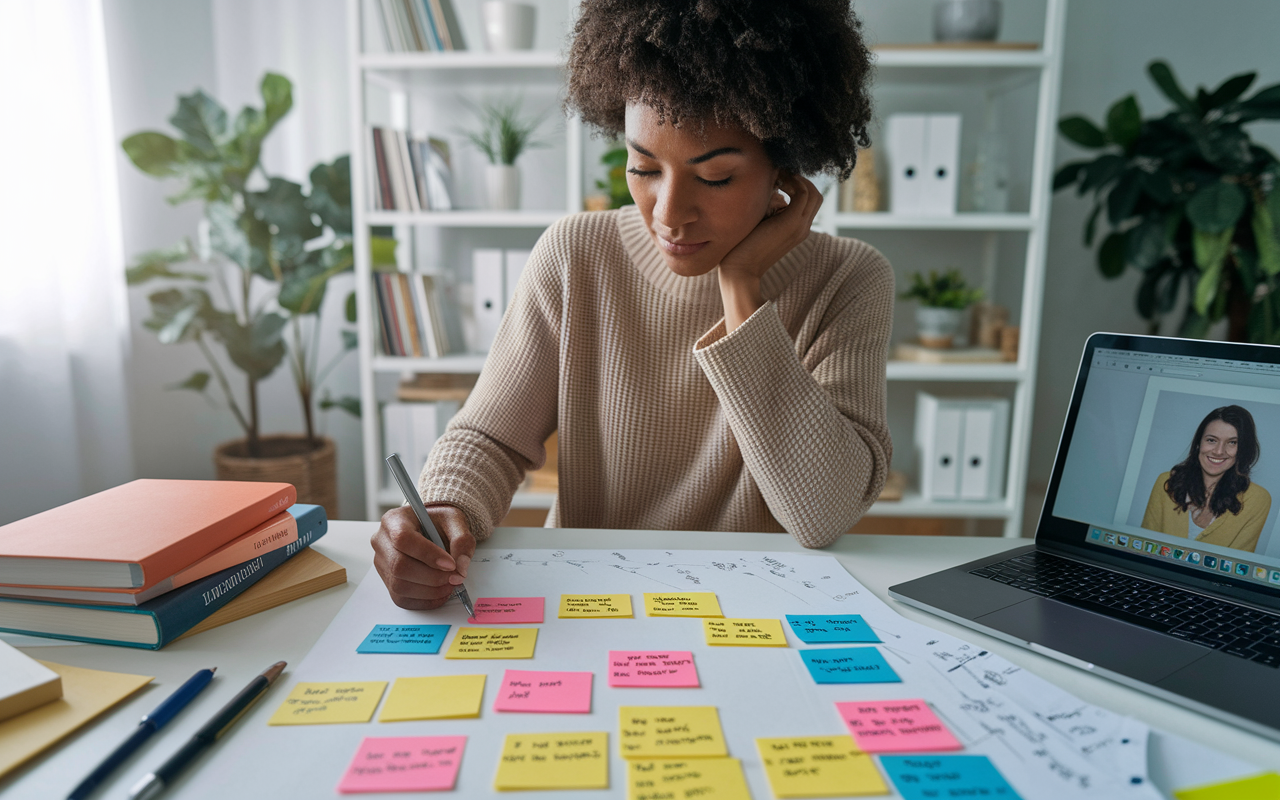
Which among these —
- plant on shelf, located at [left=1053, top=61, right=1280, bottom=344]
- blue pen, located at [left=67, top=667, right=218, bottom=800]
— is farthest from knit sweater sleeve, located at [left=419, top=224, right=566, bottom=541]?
plant on shelf, located at [left=1053, top=61, right=1280, bottom=344]

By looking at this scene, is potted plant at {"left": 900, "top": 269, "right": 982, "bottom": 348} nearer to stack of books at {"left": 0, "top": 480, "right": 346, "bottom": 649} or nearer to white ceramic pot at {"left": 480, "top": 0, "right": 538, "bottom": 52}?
white ceramic pot at {"left": 480, "top": 0, "right": 538, "bottom": 52}

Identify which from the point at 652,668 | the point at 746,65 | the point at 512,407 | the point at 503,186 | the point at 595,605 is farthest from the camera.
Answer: the point at 503,186

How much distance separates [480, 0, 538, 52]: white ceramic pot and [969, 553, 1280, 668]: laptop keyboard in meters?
1.71

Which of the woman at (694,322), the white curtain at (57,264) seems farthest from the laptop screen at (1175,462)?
the white curtain at (57,264)

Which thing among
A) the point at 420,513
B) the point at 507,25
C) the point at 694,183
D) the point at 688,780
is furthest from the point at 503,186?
the point at 688,780

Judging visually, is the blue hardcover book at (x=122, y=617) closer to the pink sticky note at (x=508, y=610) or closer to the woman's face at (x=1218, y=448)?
the pink sticky note at (x=508, y=610)

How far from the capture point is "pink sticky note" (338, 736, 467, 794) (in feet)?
1.37

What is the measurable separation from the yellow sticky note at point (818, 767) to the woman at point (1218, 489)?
406 mm

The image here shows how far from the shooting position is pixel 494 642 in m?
0.58

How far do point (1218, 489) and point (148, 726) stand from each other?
80cm

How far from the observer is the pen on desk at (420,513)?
0.63 metres

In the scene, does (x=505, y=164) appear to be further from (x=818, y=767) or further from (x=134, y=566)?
(x=818, y=767)

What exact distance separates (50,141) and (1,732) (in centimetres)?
178

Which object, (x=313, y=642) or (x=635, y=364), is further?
(x=635, y=364)
